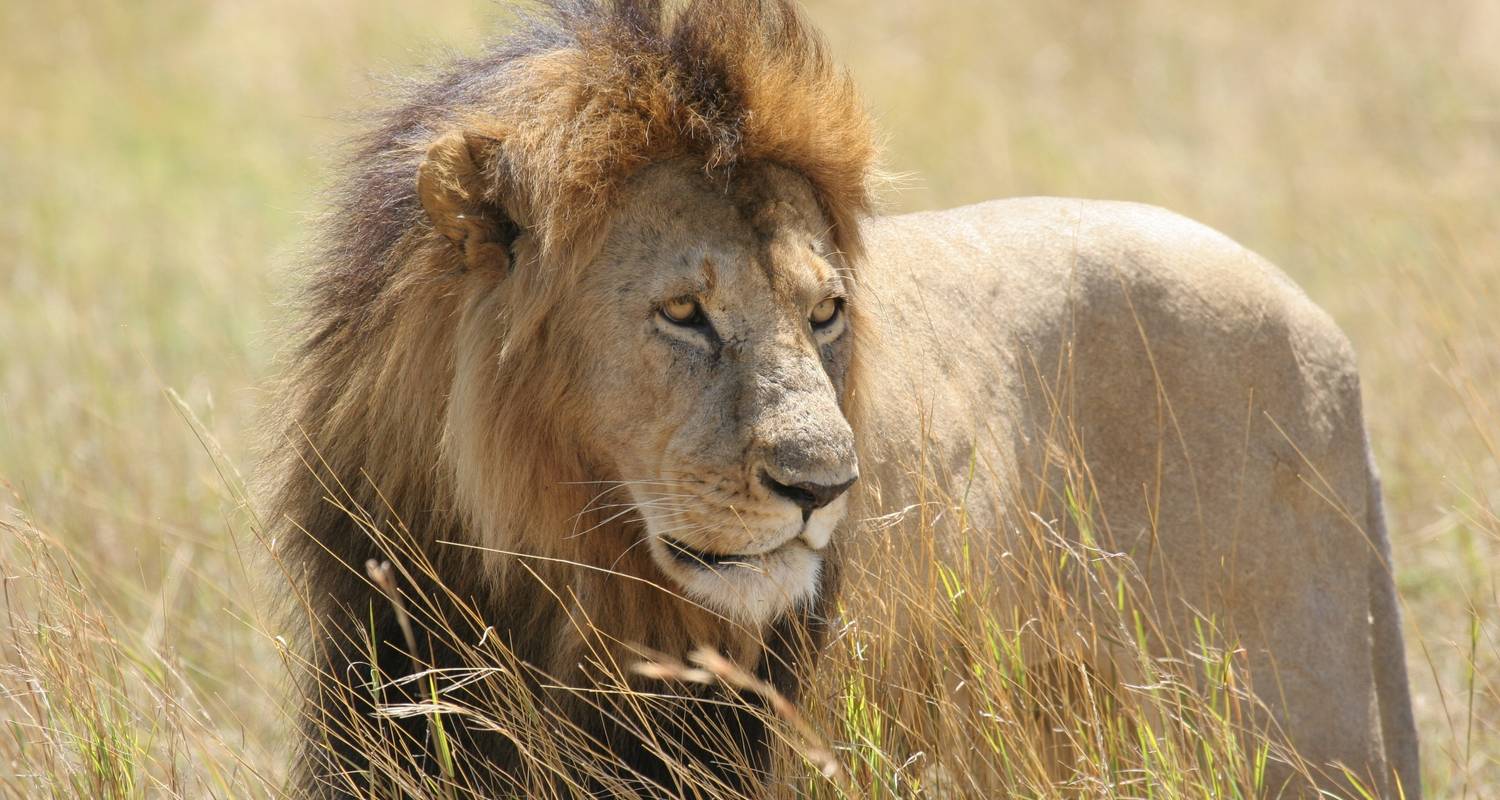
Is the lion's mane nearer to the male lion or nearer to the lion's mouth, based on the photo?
the male lion

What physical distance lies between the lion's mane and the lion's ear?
0.02m

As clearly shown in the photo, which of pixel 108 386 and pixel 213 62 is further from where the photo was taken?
pixel 213 62

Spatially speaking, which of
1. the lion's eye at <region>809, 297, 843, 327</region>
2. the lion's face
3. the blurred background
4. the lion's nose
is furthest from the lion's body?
the lion's nose

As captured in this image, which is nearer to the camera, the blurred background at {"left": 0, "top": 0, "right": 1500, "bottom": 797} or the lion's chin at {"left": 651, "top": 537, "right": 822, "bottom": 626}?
the lion's chin at {"left": 651, "top": 537, "right": 822, "bottom": 626}

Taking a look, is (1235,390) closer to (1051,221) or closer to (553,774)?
(1051,221)

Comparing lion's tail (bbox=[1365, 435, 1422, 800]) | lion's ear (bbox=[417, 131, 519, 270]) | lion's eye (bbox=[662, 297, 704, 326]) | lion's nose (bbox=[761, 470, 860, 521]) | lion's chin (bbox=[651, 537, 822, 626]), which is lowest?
lion's tail (bbox=[1365, 435, 1422, 800])

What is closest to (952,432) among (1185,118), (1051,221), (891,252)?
(891,252)

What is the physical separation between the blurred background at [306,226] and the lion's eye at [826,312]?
0.55 meters

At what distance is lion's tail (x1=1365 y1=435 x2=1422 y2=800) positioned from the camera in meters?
4.29

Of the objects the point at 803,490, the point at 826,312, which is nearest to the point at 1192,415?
the point at 826,312

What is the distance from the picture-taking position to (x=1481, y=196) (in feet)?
29.9

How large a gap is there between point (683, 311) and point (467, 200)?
496 millimetres

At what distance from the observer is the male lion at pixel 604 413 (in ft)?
9.71

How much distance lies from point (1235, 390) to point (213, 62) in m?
11.4
